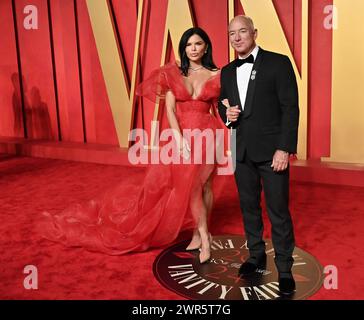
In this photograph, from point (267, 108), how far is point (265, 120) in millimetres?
66

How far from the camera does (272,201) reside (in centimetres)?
254

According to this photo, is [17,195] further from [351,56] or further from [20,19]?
[351,56]

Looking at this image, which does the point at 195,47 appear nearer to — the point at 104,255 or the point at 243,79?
the point at 243,79

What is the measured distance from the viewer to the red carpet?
281 centimetres

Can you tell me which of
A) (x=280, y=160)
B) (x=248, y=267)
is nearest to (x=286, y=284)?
(x=248, y=267)

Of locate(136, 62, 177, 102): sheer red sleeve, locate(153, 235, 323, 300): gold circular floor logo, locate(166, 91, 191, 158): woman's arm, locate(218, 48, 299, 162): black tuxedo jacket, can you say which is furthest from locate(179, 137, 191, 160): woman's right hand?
locate(153, 235, 323, 300): gold circular floor logo

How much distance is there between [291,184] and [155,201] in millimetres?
2092

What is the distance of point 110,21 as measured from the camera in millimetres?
6168

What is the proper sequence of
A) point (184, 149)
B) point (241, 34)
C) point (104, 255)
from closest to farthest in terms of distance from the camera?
point (241, 34) → point (184, 149) → point (104, 255)

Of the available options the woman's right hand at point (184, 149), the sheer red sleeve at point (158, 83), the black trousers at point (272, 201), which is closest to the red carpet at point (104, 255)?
the black trousers at point (272, 201)

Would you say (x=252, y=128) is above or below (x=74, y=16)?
below

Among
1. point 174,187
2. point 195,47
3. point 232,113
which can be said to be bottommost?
point 174,187

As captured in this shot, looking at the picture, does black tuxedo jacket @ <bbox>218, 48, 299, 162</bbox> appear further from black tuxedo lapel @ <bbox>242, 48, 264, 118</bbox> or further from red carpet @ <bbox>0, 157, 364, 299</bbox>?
red carpet @ <bbox>0, 157, 364, 299</bbox>
